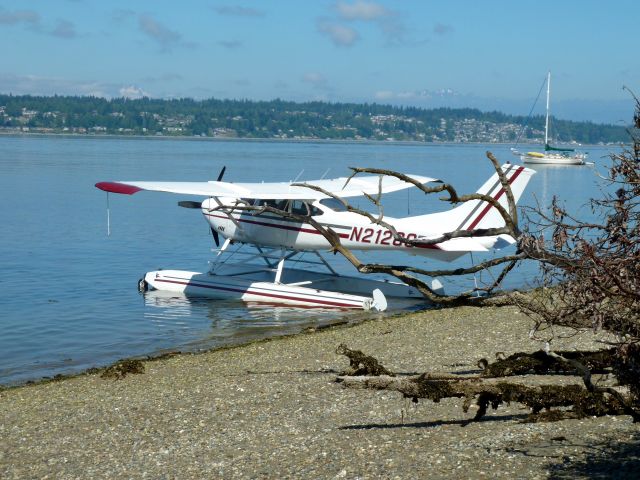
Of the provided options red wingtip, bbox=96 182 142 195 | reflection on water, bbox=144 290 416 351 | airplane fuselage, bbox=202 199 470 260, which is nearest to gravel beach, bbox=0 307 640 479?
reflection on water, bbox=144 290 416 351

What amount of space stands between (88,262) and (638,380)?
20.6 metres

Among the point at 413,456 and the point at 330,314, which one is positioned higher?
the point at 413,456

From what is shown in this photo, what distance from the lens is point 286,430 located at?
798 centimetres

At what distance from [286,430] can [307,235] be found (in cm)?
1013

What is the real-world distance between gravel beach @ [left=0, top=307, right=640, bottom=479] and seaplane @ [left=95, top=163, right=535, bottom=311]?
208 inches

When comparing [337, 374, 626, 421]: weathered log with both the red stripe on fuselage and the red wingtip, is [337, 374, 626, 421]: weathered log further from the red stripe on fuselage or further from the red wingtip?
the red wingtip

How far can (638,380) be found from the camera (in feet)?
17.8

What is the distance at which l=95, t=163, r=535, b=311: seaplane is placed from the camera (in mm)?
16969

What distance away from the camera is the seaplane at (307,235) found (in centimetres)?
1697

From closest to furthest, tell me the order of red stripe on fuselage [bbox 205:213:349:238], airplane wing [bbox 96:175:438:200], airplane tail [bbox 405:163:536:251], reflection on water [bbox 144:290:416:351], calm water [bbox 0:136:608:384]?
calm water [bbox 0:136:608:384]
reflection on water [bbox 144:290:416:351]
airplane tail [bbox 405:163:536:251]
airplane wing [bbox 96:175:438:200]
red stripe on fuselage [bbox 205:213:349:238]

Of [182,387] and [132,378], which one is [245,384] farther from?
[132,378]

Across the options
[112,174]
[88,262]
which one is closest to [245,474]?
[88,262]

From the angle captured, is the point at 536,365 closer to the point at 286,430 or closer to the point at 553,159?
the point at 286,430

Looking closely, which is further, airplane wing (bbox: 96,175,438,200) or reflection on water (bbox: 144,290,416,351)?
airplane wing (bbox: 96,175,438,200)
